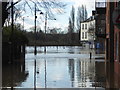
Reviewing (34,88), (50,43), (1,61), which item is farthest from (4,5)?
(50,43)

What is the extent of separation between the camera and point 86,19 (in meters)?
139

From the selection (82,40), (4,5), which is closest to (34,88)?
(4,5)

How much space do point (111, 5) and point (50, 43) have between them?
94289mm

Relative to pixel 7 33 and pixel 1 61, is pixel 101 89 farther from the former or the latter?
pixel 7 33

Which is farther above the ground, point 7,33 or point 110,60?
point 7,33

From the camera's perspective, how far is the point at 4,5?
2997 cm

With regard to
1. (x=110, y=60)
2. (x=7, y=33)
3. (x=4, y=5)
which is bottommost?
(x=110, y=60)

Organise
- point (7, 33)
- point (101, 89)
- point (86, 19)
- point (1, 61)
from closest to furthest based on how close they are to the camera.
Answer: point (101, 89) → point (1, 61) → point (7, 33) → point (86, 19)

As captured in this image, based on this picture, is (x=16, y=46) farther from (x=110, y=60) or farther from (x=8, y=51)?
(x=110, y=60)

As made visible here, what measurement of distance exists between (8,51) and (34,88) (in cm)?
2182

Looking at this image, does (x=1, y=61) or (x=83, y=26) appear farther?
(x=83, y=26)

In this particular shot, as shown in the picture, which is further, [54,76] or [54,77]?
[54,76]

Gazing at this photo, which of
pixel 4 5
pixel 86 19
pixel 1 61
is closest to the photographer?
pixel 4 5

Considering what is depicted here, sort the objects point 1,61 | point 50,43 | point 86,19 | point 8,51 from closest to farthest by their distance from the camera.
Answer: point 1,61, point 8,51, point 50,43, point 86,19
